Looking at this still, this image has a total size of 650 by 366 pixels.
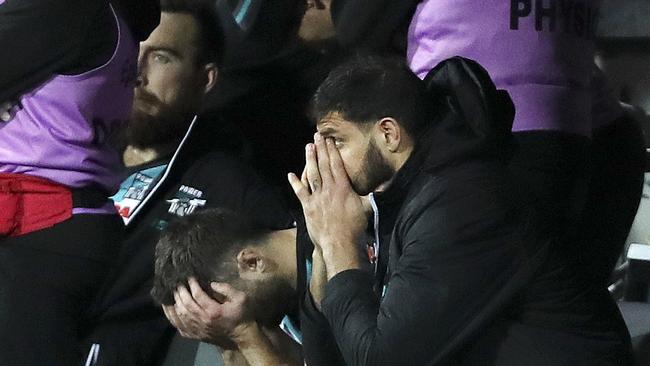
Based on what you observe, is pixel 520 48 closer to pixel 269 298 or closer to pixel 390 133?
pixel 390 133

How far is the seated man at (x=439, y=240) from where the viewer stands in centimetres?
130

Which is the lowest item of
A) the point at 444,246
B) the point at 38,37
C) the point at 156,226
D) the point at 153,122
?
the point at 156,226

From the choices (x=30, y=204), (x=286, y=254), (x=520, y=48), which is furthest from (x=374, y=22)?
(x=30, y=204)

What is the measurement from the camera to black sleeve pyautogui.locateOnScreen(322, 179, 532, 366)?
1298 millimetres

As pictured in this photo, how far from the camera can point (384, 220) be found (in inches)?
58.4

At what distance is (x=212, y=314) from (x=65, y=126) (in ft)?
1.05

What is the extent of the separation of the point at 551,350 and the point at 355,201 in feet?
0.92

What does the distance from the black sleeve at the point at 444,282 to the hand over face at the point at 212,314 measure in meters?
0.41

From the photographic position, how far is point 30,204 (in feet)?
5.16

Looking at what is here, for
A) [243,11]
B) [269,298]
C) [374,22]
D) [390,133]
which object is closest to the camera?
[390,133]

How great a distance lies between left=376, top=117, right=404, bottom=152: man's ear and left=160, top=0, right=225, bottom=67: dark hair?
0.77 meters

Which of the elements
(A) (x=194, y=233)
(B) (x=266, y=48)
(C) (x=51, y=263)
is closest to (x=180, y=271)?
(A) (x=194, y=233)

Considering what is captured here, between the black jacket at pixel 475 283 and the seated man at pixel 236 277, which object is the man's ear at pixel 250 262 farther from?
the black jacket at pixel 475 283

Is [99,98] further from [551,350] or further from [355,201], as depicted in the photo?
[551,350]
